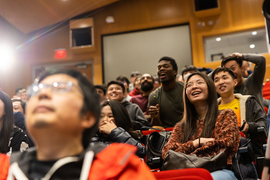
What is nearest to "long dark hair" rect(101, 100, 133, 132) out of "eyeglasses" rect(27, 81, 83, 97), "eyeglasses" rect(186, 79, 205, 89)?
"eyeglasses" rect(186, 79, 205, 89)

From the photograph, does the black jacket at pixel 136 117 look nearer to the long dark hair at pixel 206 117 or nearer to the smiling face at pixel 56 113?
Result: the long dark hair at pixel 206 117

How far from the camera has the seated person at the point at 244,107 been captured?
1657mm

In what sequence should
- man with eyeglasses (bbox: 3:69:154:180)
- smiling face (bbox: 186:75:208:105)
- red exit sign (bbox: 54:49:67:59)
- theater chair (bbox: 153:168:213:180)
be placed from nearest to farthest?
1. man with eyeglasses (bbox: 3:69:154:180)
2. theater chair (bbox: 153:168:213:180)
3. smiling face (bbox: 186:75:208:105)
4. red exit sign (bbox: 54:49:67:59)

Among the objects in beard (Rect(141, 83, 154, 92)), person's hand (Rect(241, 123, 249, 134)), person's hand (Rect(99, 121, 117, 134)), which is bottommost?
person's hand (Rect(241, 123, 249, 134))

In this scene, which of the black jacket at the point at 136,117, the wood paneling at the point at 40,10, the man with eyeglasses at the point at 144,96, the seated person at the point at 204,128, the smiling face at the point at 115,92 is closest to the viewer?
the seated person at the point at 204,128

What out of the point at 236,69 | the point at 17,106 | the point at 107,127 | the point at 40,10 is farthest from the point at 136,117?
the point at 40,10

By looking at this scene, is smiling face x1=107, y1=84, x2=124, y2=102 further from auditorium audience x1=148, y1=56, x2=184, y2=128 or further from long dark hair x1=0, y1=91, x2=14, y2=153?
long dark hair x1=0, y1=91, x2=14, y2=153

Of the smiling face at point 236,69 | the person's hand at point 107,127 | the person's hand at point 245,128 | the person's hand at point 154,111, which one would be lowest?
the person's hand at point 245,128

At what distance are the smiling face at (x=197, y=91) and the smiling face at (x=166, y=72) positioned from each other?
1.10 meters

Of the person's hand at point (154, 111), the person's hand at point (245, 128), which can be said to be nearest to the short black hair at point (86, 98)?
the person's hand at point (245, 128)

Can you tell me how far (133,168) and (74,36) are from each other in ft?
20.1

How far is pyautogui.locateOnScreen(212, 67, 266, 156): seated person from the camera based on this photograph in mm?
1657

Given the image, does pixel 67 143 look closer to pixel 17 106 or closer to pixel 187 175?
pixel 187 175

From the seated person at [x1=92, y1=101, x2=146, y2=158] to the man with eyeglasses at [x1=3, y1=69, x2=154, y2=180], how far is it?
842mm
